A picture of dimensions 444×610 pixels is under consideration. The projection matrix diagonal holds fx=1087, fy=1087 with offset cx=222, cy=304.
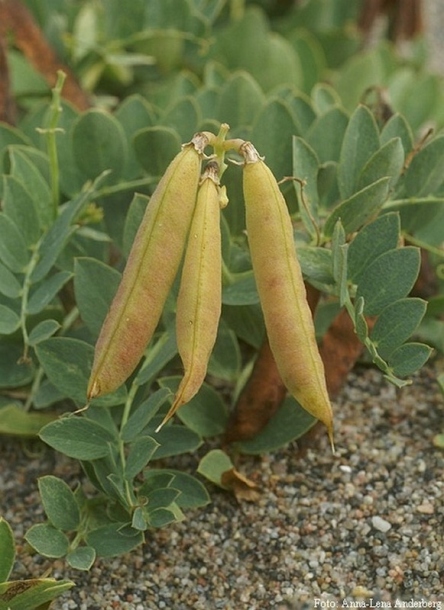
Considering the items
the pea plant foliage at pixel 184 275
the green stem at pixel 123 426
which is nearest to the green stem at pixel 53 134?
the pea plant foliage at pixel 184 275

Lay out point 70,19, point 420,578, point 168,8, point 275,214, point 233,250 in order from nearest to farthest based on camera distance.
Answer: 1. point 275,214
2. point 420,578
3. point 233,250
4. point 168,8
5. point 70,19

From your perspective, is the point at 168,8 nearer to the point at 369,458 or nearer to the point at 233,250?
the point at 233,250

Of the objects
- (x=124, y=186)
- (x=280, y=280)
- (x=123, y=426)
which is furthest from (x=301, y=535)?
(x=124, y=186)

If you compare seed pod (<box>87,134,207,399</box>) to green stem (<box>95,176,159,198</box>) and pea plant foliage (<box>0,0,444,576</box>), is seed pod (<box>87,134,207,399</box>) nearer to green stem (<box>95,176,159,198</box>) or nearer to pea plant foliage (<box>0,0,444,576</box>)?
pea plant foliage (<box>0,0,444,576</box>)

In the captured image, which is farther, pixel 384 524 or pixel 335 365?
pixel 335 365

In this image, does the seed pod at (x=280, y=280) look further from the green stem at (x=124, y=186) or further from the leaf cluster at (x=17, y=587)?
the green stem at (x=124, y=186)

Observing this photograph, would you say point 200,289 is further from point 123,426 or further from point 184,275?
point 123,426

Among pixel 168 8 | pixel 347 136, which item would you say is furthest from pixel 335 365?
pixel 168 8
